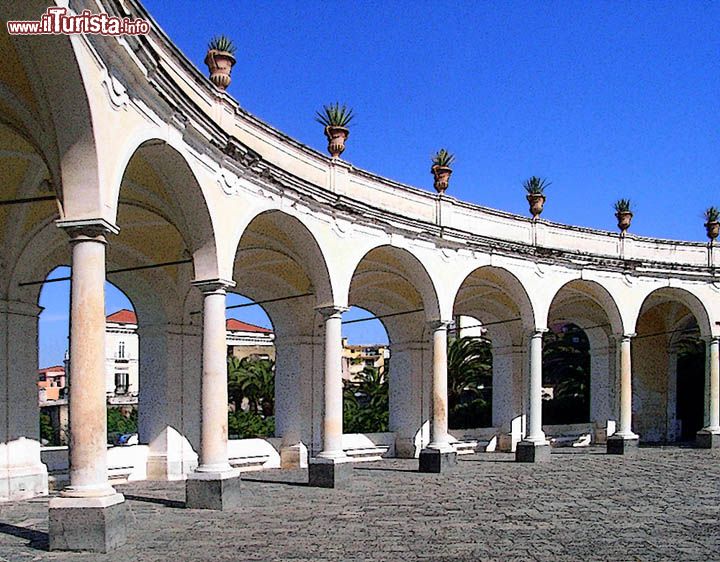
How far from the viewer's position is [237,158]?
1522 cm

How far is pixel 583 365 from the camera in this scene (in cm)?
3703

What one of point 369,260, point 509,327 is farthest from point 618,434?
point 369,260

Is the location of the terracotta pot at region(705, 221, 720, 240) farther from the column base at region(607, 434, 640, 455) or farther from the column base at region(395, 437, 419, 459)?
the column base at region(395, 437, 419, 459)

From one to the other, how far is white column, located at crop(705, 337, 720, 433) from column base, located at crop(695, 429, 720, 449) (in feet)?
0.53

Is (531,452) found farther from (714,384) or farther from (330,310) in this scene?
(330,310)

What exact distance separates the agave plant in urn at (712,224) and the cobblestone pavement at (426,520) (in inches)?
484

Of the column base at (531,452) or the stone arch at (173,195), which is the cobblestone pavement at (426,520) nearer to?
the column base at (531,452)

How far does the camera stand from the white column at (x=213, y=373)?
1464 centimetres

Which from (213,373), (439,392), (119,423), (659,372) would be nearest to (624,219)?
(659,372)

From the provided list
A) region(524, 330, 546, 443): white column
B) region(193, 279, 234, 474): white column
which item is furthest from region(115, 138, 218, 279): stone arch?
region(524, 330, 546, 443): white column

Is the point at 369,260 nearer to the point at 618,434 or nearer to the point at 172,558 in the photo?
the point at 618,434

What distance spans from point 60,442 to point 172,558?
22.5m

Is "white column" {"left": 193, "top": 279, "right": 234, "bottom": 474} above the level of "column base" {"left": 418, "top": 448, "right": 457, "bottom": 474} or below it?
above

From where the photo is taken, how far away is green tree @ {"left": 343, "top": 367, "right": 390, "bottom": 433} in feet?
109
